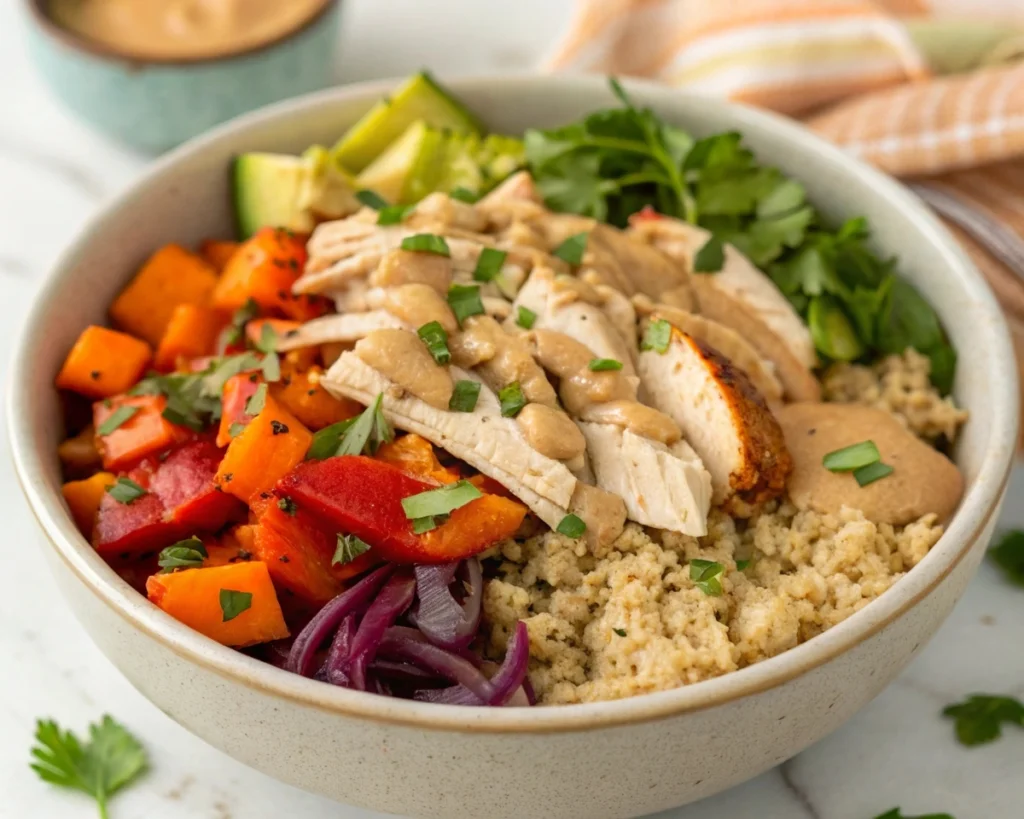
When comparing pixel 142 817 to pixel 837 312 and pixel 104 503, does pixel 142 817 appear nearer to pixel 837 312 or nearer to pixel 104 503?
pixel 104 503

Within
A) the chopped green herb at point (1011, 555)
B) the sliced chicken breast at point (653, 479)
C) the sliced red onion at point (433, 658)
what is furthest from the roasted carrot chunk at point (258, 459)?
the chopped green herb at point (1011, 555)

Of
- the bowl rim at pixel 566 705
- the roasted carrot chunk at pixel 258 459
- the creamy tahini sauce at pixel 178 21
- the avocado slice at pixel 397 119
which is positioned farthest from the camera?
the creamy tahini sauce at pixel 178 21

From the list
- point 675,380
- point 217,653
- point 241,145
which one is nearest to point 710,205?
point 675,380

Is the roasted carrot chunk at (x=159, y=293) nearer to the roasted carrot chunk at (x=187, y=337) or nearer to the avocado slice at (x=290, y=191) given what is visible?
the roasted carrot chunk at (x=187, y=337)

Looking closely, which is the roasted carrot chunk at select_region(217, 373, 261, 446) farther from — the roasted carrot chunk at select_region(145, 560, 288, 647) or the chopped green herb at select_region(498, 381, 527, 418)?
the chopped green herb at select_region(498, 381, 527, 418)

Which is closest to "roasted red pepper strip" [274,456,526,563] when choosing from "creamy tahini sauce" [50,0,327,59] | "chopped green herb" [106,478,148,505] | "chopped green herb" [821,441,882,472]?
"chopped green herb" [106,478,148,505]

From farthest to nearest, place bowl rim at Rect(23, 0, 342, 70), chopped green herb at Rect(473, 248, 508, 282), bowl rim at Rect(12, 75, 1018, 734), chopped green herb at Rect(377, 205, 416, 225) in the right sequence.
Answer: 1. bowl rim at Rect(23, 0, 342, 70)
2. chopped green herb at Rect(377, 205, 416, 225)
3. chopped green herb at Rect(473, 248, 508, 282)
4. bowl rim at Rect(12, 75, 1018, 734)

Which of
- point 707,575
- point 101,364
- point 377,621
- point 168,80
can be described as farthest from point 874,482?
point 168,80
